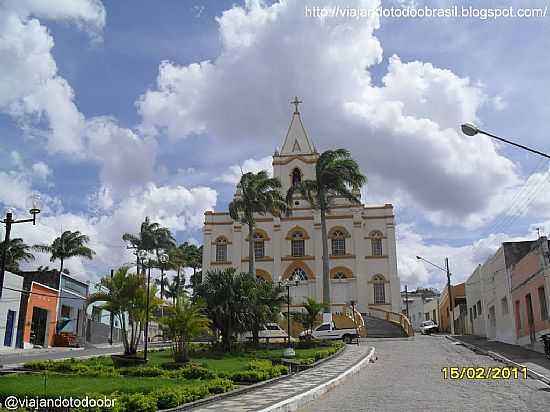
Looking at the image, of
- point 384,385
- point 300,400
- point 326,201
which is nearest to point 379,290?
point 326,201

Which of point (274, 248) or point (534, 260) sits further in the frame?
point (274, 248)

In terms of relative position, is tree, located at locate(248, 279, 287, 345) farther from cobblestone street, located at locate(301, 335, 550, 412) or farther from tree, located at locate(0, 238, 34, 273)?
tree, located at locate(0, 238, 34, 273)

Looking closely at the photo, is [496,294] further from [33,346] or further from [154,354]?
[33,346]

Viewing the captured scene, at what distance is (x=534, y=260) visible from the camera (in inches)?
910

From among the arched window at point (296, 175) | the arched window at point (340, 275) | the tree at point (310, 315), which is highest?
the arched window at point (296, 175)

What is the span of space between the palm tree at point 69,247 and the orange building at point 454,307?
3180 cm

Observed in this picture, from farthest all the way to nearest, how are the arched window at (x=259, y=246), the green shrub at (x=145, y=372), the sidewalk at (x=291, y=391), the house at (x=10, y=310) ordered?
the arched window at (x=259, y=246)
the house at (x=10, y=310)
the green shrub at (x=145, y=372)
the sidewalk at (x=291, y=391)

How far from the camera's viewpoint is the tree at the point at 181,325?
19.1 m

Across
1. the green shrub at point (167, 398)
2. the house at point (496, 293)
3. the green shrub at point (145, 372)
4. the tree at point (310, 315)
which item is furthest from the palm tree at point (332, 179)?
A: the green shrub at point (167, 398)

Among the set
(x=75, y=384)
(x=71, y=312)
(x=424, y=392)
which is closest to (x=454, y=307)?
(x=71, y=312)

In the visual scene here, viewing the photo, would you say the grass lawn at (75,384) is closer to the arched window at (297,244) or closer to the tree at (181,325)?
the tree at (181,325)

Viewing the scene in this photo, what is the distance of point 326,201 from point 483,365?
18715 mm

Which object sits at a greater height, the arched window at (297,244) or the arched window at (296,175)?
the arched window at (296,175)
